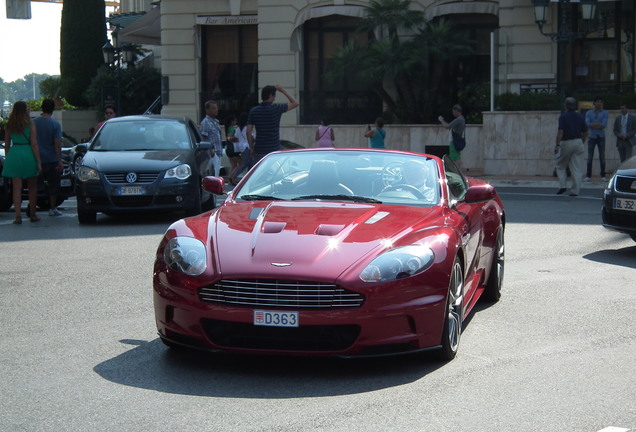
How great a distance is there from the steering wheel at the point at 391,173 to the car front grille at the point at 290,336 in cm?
191

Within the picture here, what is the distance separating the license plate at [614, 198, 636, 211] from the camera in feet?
40.9

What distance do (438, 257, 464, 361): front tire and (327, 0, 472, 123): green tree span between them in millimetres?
23397

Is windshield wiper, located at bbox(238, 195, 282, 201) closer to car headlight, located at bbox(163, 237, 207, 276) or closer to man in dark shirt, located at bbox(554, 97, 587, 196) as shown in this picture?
car headlight, located at bbox(163, 237, 207, 276)

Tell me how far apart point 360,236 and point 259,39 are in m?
27.4

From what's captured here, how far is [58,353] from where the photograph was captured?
7.12 meters

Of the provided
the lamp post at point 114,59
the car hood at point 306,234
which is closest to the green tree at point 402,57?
the lamp post at point 114,59

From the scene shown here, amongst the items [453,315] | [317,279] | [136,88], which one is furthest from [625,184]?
[136,88]

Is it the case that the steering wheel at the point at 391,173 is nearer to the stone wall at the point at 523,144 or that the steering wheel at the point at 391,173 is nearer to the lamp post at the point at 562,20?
the lamp post at the point at 562,20

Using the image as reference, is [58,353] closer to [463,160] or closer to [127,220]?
[127,220]

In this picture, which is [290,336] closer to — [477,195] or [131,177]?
[477,195]

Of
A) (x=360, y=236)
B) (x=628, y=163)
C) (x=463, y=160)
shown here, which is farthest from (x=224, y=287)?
(x=463, y=160)

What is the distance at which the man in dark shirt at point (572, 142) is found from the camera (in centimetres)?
2070

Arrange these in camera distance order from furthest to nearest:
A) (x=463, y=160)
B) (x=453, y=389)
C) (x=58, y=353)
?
(x=463, y=160), (x=58, y=353), (x=453, y=389)

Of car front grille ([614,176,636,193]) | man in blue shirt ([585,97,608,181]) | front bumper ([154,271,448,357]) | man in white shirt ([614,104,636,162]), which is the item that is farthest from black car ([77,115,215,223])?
man in white shirt ([614,104,636,162])
